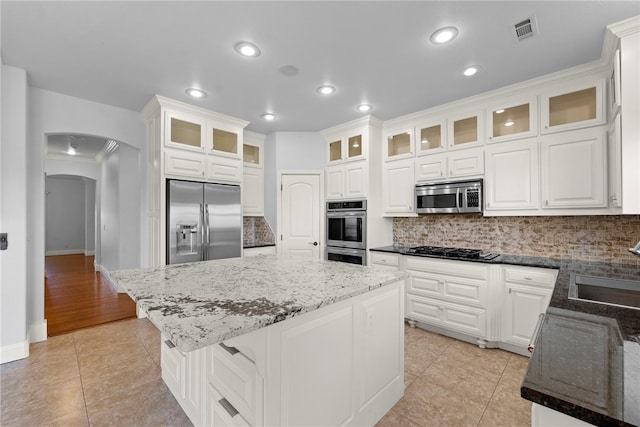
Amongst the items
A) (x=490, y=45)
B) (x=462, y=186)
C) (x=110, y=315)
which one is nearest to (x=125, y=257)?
(x=110, y=315)

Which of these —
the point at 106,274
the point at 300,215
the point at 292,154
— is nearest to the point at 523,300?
the point at 300,215

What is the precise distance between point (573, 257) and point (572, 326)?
2392mm

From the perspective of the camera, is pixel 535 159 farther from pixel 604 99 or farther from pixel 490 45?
pixel 490 45

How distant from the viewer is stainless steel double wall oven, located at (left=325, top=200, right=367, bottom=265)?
154 inches

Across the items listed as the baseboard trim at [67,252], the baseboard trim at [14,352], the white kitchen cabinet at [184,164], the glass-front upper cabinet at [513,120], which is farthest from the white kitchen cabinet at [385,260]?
the baseboard trim at [67,252]

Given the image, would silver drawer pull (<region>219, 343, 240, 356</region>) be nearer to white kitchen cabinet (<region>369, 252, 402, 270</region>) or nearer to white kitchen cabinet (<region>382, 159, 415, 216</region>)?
white kitchen cabinet (<region>369, 252, 402, 270</region>)

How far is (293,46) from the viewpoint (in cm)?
229

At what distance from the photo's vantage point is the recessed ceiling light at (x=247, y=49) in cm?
226

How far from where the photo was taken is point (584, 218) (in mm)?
2803

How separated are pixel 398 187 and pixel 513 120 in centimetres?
144

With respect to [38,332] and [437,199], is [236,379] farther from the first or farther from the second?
[38,332]

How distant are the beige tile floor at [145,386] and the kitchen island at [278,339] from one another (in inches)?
8.3

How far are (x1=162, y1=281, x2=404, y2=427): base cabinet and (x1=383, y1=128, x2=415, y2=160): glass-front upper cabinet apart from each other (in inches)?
92.6

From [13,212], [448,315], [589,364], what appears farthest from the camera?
[448,315]
